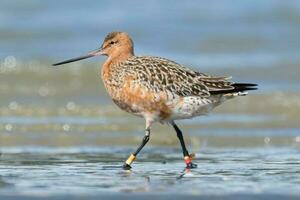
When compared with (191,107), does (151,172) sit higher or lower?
lower

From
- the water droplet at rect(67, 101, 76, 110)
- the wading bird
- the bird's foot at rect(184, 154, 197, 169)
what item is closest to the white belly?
the wading bird

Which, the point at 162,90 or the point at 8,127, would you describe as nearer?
the point at 162,90

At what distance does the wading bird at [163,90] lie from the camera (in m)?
11.0

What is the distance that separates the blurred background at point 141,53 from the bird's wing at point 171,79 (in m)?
1.06

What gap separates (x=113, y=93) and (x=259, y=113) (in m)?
4.87

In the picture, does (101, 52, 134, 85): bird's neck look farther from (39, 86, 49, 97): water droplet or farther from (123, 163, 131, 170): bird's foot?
(39, 86, 49, 97): water droplet

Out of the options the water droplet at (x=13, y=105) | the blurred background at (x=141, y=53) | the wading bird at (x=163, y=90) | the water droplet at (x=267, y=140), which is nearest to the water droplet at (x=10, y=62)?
the blurred background at (x=141, y=53)

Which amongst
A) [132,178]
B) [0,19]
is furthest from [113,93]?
[0,19]

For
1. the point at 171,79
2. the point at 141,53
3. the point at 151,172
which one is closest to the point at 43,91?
the point at 141,53

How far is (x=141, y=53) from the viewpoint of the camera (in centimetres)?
2117

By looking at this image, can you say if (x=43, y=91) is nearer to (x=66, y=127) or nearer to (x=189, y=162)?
(x=66, y=127)

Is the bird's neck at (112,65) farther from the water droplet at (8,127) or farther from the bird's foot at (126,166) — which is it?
the water droplet at (8,127)

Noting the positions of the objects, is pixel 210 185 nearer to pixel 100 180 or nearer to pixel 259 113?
pixel 100 180

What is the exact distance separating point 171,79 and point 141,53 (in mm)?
10107
